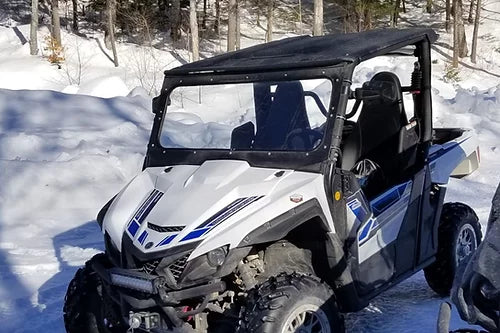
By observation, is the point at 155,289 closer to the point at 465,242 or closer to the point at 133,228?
the point at 133,228

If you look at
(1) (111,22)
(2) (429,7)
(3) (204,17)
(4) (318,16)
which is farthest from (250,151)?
(2) (429,7)

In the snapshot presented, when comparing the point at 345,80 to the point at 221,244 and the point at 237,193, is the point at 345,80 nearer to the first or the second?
the point at 237,193

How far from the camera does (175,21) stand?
30703 mm

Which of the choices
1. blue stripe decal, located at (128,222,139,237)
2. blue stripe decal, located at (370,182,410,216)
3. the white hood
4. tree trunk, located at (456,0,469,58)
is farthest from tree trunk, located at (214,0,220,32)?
blue stripe decal, located at (128,222,139,237)

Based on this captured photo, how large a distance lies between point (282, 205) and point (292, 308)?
1.68 feet

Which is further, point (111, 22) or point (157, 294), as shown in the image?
point (111, 22)

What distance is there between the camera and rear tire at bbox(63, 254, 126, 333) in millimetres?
4250

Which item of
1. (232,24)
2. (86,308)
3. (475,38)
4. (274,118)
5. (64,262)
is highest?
(274,118)

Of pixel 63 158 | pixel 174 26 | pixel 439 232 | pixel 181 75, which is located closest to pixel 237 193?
pixel 181 75

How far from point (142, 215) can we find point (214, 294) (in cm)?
59

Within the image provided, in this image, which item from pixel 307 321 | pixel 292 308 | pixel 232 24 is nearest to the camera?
pixel 292 308

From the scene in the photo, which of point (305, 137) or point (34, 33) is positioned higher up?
point (305, 137)

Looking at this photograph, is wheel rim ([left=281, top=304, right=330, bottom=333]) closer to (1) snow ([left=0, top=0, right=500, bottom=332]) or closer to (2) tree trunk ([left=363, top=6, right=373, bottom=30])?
(1) snow ([left=0, top=0, right=500, bottom=332])

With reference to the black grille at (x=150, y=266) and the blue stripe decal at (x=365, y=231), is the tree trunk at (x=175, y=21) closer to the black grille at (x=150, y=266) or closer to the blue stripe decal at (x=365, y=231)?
the blue stripe decal at (x=365, y=231)
